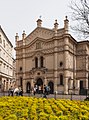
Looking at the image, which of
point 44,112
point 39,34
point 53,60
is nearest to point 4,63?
point 39,34

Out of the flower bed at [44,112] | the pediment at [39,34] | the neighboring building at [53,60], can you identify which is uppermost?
the pediment at [39,34]

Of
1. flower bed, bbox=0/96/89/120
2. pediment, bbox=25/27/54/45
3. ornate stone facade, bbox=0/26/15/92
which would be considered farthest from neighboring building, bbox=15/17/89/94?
flower bed, bbox=0/96/89/120

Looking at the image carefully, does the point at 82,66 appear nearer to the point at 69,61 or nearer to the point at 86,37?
the point at 69,61

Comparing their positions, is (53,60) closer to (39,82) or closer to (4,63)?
(39,82)

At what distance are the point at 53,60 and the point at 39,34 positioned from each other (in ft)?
23.2

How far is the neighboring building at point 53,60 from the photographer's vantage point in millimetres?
44281

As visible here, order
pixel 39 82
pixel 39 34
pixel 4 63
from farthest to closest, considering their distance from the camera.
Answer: pixel 4 63
pixel 39 34
pixel 39 82

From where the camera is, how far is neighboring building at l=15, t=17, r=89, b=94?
44281mm

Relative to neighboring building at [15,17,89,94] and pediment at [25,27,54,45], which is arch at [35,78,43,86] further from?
pediment at [25,27,54,45]

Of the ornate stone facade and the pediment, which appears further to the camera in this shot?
the ornate stone facade

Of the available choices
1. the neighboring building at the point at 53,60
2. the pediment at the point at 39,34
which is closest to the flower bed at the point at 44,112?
the neighboring building at the point at 53,60

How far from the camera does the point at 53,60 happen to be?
151ft

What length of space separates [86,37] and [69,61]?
24414mm

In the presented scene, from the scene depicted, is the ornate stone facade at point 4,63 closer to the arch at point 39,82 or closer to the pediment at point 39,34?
the pediment at point 39,34
